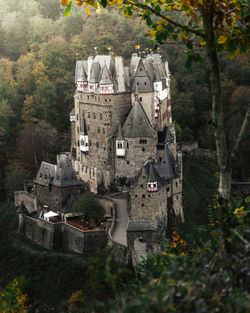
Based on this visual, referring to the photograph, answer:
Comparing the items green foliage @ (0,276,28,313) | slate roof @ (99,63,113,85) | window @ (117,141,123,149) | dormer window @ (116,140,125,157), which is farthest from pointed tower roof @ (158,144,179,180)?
green foliage @ (0,276,28,313)

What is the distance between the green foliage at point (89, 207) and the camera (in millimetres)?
35969

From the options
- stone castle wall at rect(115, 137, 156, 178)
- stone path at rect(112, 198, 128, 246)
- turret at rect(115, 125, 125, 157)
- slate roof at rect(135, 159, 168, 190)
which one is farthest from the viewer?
turret at rect(115, 125, 125, 157)

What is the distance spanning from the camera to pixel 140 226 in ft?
101

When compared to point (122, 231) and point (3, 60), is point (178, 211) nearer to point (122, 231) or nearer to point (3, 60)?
point (122, 231)

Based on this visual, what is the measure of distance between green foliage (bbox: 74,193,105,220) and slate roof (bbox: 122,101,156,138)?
234 inches

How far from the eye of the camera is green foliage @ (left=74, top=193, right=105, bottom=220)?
3597cm

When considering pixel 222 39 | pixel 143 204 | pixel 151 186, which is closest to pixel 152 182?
pixel 151 186

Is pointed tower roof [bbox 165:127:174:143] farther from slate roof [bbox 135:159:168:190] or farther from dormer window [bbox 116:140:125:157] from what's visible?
slate roof [bbox 135:159:168:190]

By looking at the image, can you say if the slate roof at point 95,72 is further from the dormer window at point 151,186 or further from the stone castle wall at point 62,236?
the stone castle wall at point 62,236

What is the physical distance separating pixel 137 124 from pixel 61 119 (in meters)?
20.2

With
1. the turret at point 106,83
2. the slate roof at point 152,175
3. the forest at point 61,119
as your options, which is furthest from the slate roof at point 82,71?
the slate roof at point 152,175

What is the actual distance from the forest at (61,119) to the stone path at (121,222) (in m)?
2.15

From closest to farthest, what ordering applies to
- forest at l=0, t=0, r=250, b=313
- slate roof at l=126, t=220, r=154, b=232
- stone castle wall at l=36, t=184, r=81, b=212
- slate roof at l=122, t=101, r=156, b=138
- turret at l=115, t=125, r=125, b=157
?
1. slate roof at l=126, t=220, r=154, b=232
2. forest at l=0, t=0, r=250, b=313
3. stone castle wall at l=36, t=184, r=81, b=212
4. slate roof at l=122, t=101, r=156, b=138
5. turret at l=115, t=125, r=125, b=157

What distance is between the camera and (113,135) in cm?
3931
